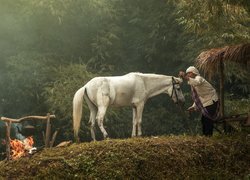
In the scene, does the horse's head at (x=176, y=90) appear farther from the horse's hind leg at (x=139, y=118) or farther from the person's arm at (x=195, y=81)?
the person's arm at (x=195, y=81)

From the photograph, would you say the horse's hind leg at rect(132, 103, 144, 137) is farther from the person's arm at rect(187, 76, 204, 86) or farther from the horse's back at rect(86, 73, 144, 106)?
the person's arm at rect(187, 76, 204, 86)

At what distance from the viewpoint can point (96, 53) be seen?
2312cm

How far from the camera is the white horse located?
11.8 meters

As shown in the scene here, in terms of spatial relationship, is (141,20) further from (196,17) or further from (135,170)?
(135,170)

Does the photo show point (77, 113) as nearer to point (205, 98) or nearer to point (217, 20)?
point (205, 98)

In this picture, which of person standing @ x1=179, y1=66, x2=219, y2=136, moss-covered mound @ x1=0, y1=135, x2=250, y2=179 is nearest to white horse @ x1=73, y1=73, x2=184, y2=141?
person standing @ x1=179, y1=66, x2=219, y2=136

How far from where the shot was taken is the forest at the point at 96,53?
64.2 ft

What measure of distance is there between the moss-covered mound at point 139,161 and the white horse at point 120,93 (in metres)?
1.76

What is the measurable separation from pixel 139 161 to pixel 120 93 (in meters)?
3.14

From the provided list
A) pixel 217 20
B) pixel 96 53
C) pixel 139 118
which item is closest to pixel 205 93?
pixel 139 118

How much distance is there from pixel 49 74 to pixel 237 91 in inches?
356

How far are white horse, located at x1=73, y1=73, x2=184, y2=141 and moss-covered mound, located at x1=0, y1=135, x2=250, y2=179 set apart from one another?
1.76 meters

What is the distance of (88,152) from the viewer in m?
9.57

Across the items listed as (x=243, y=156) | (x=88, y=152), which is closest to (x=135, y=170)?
(x=88, y=152)
